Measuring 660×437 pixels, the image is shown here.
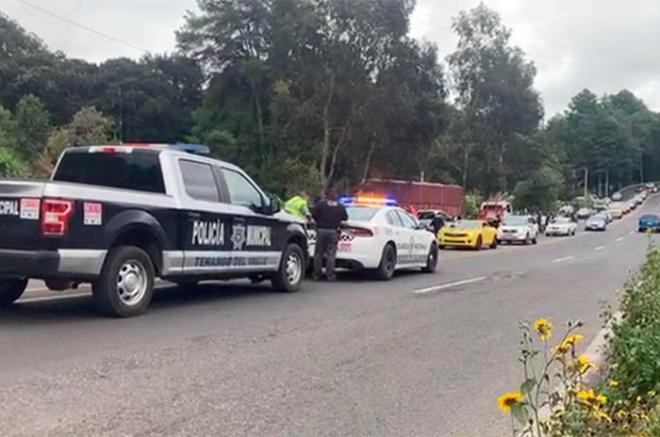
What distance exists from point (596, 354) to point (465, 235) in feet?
82.2

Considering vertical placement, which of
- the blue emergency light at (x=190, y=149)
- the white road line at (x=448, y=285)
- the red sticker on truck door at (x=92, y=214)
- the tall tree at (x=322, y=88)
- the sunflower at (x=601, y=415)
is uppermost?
the tall tree at (x=322, y=88)

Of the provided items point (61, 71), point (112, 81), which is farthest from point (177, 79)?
point (61, 71)

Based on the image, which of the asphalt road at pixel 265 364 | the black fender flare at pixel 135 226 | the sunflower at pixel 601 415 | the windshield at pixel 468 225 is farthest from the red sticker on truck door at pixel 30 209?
the windshield at pixel 468 225

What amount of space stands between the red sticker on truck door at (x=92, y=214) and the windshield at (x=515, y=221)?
3468cm

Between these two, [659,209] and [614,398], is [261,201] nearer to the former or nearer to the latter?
[614,398]

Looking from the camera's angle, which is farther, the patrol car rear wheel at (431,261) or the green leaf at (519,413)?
the patrol car rear wheel at (431,261)

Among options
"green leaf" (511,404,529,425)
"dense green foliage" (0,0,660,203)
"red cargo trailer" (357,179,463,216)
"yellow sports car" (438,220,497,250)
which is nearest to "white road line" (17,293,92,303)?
"green leaf" (511,404,529,425)

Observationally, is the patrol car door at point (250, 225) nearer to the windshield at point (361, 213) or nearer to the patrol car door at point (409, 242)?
the windshield at point (361, 213)

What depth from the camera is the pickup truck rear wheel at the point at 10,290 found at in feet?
31.5

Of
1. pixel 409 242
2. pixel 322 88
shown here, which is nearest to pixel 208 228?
pixel 409 242

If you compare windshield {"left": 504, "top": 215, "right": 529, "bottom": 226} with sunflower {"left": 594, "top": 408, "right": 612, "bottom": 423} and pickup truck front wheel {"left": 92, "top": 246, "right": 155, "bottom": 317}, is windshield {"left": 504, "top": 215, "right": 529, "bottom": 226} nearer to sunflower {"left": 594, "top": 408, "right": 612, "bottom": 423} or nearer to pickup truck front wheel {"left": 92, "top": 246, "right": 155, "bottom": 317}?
pickup truck front wheel {"left": 92, "top": 246, "right": 155, "bottom": 317}

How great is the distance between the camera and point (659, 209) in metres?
118

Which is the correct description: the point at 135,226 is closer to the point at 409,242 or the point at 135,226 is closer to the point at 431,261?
the point at 409,242

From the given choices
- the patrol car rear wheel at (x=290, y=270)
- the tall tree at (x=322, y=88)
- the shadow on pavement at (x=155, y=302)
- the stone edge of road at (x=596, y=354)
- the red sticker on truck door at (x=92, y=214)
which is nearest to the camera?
the stone edge of road at (x=596, y=354)
